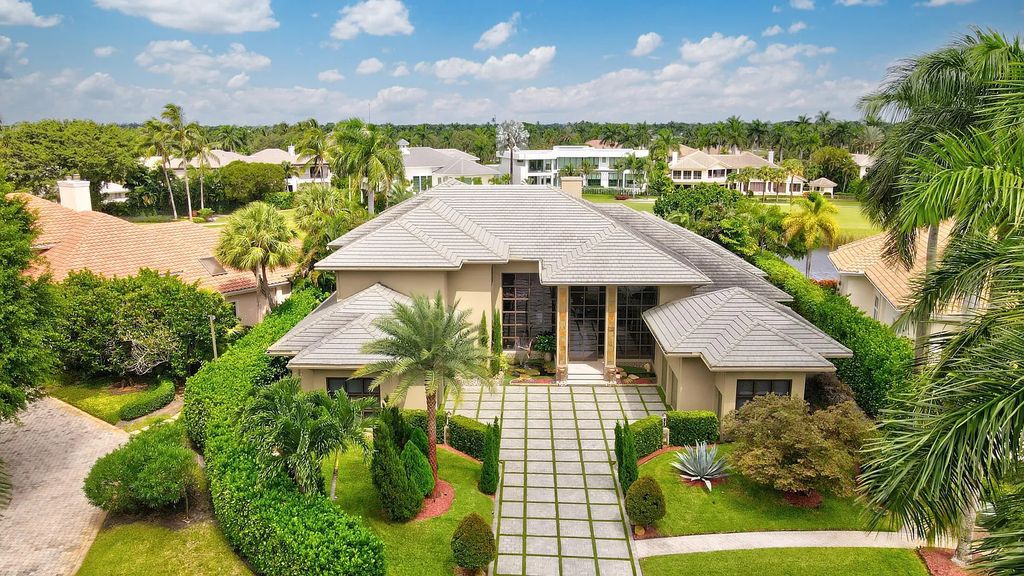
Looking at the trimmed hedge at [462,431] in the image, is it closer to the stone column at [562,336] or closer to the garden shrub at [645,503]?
the garden shrub at [645,503]

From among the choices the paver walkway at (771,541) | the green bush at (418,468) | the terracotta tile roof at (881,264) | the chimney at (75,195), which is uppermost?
the chimney at (75,195)

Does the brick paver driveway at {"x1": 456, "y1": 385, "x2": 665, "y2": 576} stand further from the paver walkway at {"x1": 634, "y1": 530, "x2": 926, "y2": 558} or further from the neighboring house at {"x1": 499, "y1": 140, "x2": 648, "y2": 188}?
the neighboring house at {"x1": 499, "y1": 140, "x2": 648, "y2": 188}

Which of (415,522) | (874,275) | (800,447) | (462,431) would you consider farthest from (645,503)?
(874,275)

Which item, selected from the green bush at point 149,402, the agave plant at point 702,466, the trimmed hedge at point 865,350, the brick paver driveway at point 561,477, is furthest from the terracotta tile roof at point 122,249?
the trimmed hedge at point 865,350

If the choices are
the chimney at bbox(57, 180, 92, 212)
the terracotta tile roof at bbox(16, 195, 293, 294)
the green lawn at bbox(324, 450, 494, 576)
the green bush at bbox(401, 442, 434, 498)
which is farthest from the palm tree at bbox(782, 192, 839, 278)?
the chimney at bbox(57, 180, 92, 212)

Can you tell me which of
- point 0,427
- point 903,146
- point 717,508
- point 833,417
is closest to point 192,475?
point 0,427

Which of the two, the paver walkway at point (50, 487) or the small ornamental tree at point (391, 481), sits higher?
the small ornamental tree at point (391, 481)

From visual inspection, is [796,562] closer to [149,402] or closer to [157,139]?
[149,402]
